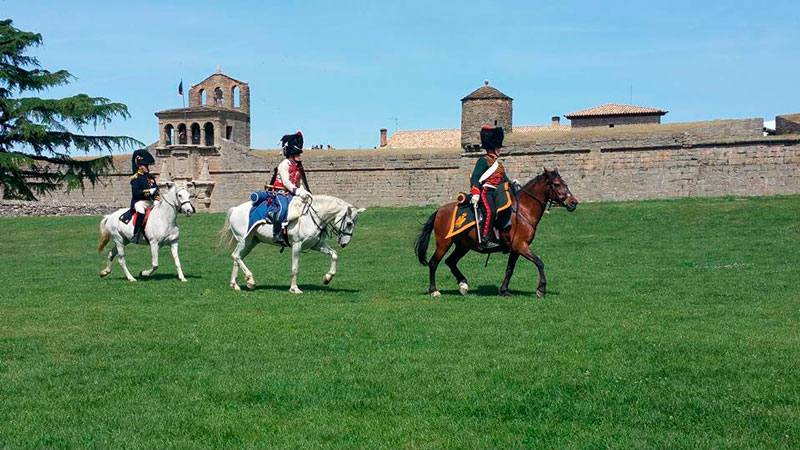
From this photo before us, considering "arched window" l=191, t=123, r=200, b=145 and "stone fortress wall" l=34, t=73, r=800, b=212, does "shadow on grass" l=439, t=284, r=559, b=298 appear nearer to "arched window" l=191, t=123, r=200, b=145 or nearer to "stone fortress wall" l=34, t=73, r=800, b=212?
"stone fortress wall" l=34, t=73, r=800, b=212

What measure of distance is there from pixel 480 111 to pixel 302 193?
30.3 metres

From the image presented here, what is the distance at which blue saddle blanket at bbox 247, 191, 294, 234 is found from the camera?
15.3 meters

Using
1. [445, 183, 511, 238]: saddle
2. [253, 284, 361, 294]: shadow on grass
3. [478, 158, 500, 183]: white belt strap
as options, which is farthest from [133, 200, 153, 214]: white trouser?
[478, 158, 500, 183]: white belt strap

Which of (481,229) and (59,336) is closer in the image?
(59,336)

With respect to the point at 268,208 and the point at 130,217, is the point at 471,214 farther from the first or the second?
the point at 130,217

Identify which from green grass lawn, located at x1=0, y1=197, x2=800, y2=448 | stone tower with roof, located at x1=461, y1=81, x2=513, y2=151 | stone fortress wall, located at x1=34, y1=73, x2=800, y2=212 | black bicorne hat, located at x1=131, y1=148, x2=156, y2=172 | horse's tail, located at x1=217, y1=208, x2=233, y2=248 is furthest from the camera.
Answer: stone tower with roof, located at x1=461, y1=81, x2=513, y2=151

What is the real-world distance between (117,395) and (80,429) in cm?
103

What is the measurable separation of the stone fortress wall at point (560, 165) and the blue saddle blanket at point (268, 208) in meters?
25.4

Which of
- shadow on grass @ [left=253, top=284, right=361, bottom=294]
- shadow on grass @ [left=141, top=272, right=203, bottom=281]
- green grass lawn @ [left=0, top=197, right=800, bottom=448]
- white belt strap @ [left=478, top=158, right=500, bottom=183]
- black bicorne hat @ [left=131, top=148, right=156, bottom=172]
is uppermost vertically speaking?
black bicorne hat @ [left=131, top=148, right=156, bottom=172]

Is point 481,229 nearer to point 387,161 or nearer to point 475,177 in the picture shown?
point 475,177

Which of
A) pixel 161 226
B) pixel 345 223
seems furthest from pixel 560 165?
pixel 345 223

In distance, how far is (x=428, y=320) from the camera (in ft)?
38.4

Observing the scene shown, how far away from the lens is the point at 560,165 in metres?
41.5

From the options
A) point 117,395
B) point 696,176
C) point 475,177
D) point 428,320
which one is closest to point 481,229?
point 475,177
